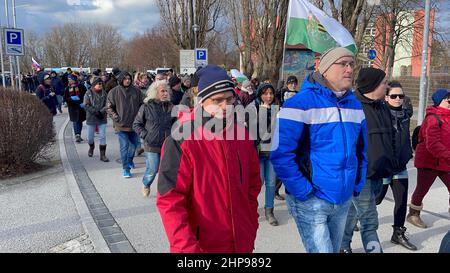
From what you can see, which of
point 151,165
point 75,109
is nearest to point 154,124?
point 151,165

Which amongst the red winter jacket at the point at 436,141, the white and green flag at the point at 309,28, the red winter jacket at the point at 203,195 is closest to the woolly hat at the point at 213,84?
the red winter jacket at the point at 203,195

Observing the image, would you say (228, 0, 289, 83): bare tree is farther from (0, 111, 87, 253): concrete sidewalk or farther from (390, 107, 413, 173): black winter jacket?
(390, 107, 413, 173): black winter jacket

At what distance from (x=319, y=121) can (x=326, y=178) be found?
391 millimetres

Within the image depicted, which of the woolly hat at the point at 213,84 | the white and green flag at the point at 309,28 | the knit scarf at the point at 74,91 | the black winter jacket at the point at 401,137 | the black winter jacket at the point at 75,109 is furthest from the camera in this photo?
the knit scarf at the point at 74,91

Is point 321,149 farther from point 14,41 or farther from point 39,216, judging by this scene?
point 14,41

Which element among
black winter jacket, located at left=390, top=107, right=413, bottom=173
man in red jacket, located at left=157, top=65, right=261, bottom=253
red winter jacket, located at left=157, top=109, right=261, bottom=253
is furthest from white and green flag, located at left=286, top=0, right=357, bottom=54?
red winter jacket, located at left=157, top=109, right=261, bottom=253

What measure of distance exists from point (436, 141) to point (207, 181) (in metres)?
3.38

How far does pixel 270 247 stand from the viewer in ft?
13.4

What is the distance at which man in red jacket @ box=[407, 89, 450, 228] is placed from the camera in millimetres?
4414

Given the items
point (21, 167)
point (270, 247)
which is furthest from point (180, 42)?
point (270, 247)

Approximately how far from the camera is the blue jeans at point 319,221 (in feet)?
8.77

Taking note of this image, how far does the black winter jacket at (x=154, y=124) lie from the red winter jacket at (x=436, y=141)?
324 centimetres

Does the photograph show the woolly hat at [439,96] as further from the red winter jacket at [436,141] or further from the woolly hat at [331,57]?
the woolly hat at [331,57]
